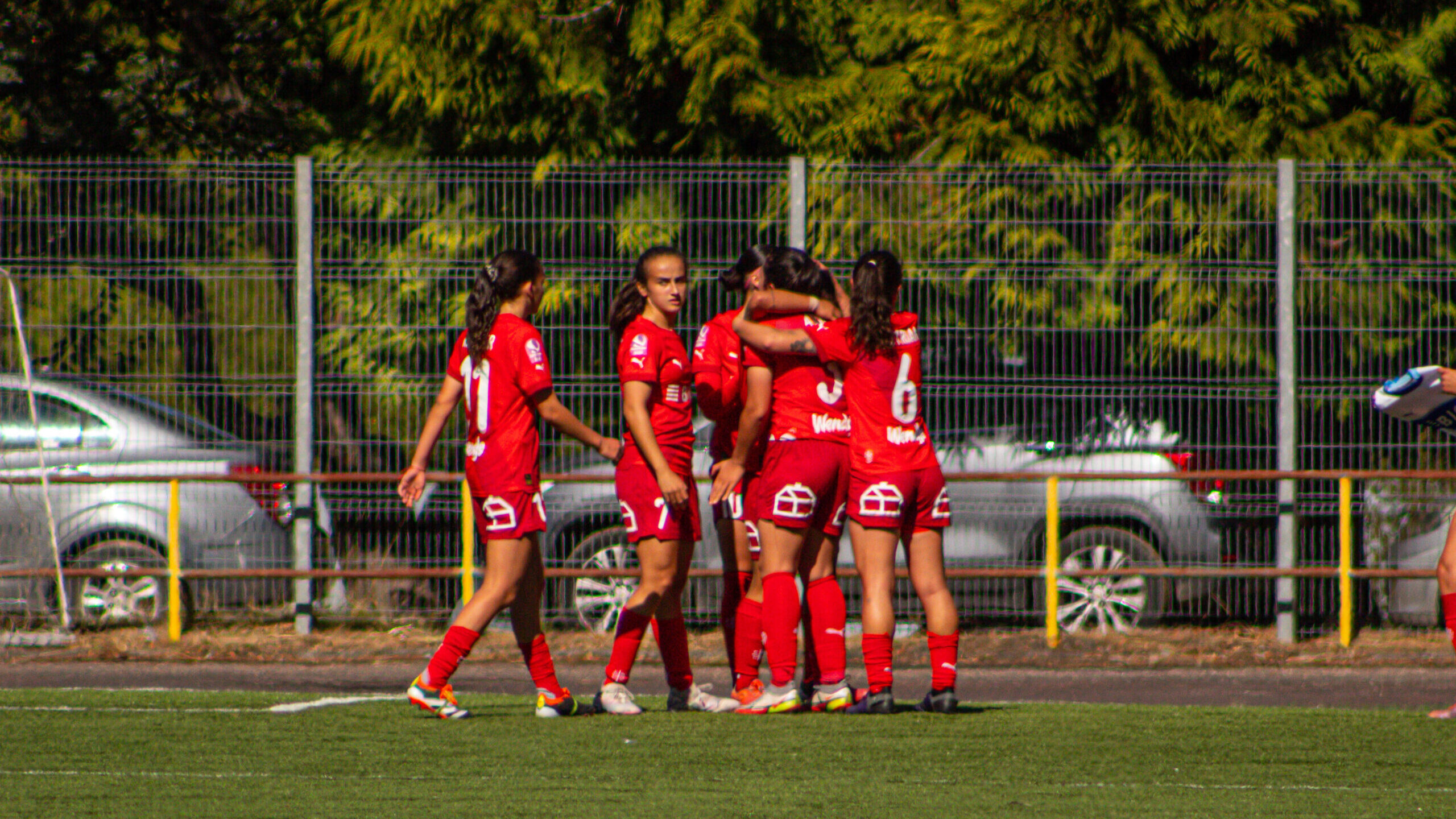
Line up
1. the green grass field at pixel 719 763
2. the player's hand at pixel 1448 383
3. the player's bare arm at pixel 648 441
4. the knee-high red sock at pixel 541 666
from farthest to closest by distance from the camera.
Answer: the knee-high red sock at pixel 541 666, the player's bare arm at pixel 648 441, the player's hand at pixel 1448 383, the green grass field at pixel 719 763

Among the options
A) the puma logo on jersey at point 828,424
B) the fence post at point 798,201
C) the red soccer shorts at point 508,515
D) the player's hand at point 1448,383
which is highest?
the fence post at point 798,201

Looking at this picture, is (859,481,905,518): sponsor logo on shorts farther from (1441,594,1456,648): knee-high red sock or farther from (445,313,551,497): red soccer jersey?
(1441,594,1456,648): knee-high red sock

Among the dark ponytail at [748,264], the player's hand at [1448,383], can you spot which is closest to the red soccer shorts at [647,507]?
the dark ponytail at [748,264]

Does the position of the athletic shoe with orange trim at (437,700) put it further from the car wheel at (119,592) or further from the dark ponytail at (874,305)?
the car wheel at (119,592)

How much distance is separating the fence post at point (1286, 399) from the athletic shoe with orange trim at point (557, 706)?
17.6 ft

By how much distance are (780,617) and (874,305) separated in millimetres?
1316

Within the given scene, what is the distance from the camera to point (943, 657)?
7.41 metres

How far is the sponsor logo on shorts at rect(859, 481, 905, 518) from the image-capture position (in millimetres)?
7258

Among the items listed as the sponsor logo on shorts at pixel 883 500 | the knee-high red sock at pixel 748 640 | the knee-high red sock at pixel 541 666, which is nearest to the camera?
the sponsor logo on shorts at pixel 883 500

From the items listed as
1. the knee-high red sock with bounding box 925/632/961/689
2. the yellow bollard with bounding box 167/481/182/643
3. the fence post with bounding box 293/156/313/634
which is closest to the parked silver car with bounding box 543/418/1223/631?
the fence post with bounding box 293/156/313/634

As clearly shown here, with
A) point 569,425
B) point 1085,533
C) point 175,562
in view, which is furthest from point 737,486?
point 175,562

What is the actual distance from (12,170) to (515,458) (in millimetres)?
6004

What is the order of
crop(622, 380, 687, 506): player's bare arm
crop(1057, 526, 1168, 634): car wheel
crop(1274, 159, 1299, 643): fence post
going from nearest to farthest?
crop(622, 380, 687, 506): player's bare arm < crop(1057, 526, 1168, 634): car wheel < crop(1274, 159, 1299, 643): fence post

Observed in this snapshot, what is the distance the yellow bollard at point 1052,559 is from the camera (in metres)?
10.7
